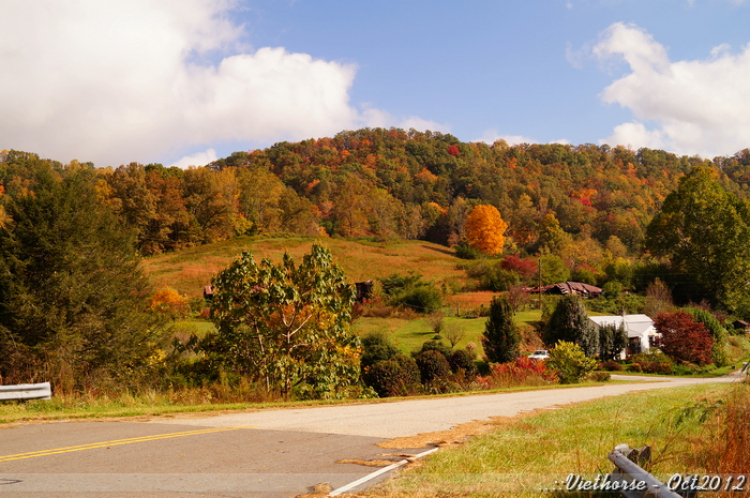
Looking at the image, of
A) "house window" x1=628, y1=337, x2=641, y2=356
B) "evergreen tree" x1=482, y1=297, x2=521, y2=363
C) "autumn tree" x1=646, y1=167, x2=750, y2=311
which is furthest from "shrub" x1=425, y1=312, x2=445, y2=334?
"autumn tree" x1=646, y1=167, x2=750, y2=311

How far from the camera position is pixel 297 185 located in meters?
135

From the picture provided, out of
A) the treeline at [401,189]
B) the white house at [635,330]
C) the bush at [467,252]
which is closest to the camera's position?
the white house at [635,330]

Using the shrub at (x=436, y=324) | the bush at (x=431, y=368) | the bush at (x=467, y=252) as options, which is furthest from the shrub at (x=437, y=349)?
the bush at (x=467, y=252)

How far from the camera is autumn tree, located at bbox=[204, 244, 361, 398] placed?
1795 centimetres

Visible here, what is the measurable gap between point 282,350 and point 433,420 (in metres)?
8.17

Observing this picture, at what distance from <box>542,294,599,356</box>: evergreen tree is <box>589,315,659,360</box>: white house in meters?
7.11

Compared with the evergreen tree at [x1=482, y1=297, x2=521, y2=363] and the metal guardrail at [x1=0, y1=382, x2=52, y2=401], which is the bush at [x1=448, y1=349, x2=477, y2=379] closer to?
the evergreen tree at [x1=482, y1=297, x2=521, y2=363]

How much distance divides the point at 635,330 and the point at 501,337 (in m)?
21.2

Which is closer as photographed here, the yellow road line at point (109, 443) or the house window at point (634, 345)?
the yellow road line at point (109, 443)

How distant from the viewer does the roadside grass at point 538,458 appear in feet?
17.6

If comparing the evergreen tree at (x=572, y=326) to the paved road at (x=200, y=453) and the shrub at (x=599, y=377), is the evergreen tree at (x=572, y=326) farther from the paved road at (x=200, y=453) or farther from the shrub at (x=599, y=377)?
the paved road at (x=200, y=453)

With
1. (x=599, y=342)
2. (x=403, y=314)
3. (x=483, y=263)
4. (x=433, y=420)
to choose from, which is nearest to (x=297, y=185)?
(x=483, y=263)

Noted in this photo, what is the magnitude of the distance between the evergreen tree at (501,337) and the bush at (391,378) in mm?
12445

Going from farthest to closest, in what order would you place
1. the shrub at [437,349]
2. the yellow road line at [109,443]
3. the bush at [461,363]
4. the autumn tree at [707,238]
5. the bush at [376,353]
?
the autumn tree at [707,238], the shrub at [437,349], the bush at [461,363], the bush at [376,353], the yellow road line at [109,443]
